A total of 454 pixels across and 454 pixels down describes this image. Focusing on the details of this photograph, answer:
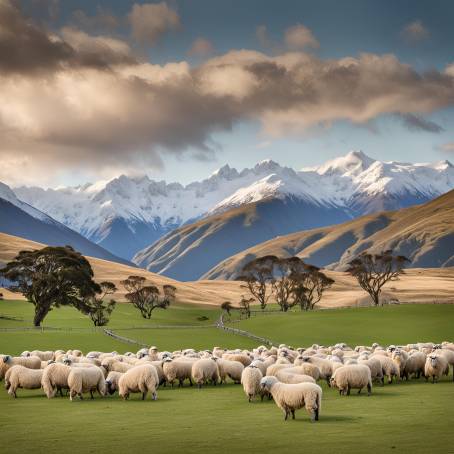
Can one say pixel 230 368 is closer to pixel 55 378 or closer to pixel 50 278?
pixel 55 378

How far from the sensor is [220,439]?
21.9 m

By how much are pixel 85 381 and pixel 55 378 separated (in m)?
1.87

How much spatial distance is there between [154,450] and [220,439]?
8.07 ft

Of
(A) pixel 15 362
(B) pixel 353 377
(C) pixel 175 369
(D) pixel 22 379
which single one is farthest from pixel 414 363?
(A) pixel 15 362

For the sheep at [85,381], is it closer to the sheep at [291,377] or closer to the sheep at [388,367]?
the sheep at [291,377]

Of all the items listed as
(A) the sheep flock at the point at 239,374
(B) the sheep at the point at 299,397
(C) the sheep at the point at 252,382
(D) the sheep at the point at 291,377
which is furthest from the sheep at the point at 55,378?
(B) the sheep at the point at 299,397

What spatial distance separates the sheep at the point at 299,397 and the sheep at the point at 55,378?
467 inches

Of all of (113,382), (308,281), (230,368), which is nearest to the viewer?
(113,382)

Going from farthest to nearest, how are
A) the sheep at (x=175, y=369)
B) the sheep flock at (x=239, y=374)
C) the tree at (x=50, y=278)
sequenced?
the tree at (x=50, y=278) < the sheep at (x=175, y=369) < the sheep flock at (x=239, y=374)

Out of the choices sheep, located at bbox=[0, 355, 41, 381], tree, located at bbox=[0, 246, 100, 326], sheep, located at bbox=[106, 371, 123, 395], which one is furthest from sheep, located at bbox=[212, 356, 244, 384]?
tree, located at bbox=[0, 246, 100, 326]

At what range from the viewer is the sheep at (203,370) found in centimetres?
3838

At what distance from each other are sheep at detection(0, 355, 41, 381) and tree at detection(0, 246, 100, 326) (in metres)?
45.9

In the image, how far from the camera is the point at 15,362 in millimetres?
41094

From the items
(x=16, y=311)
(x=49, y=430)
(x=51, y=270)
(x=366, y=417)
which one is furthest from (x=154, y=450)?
(x=16, y=311)
